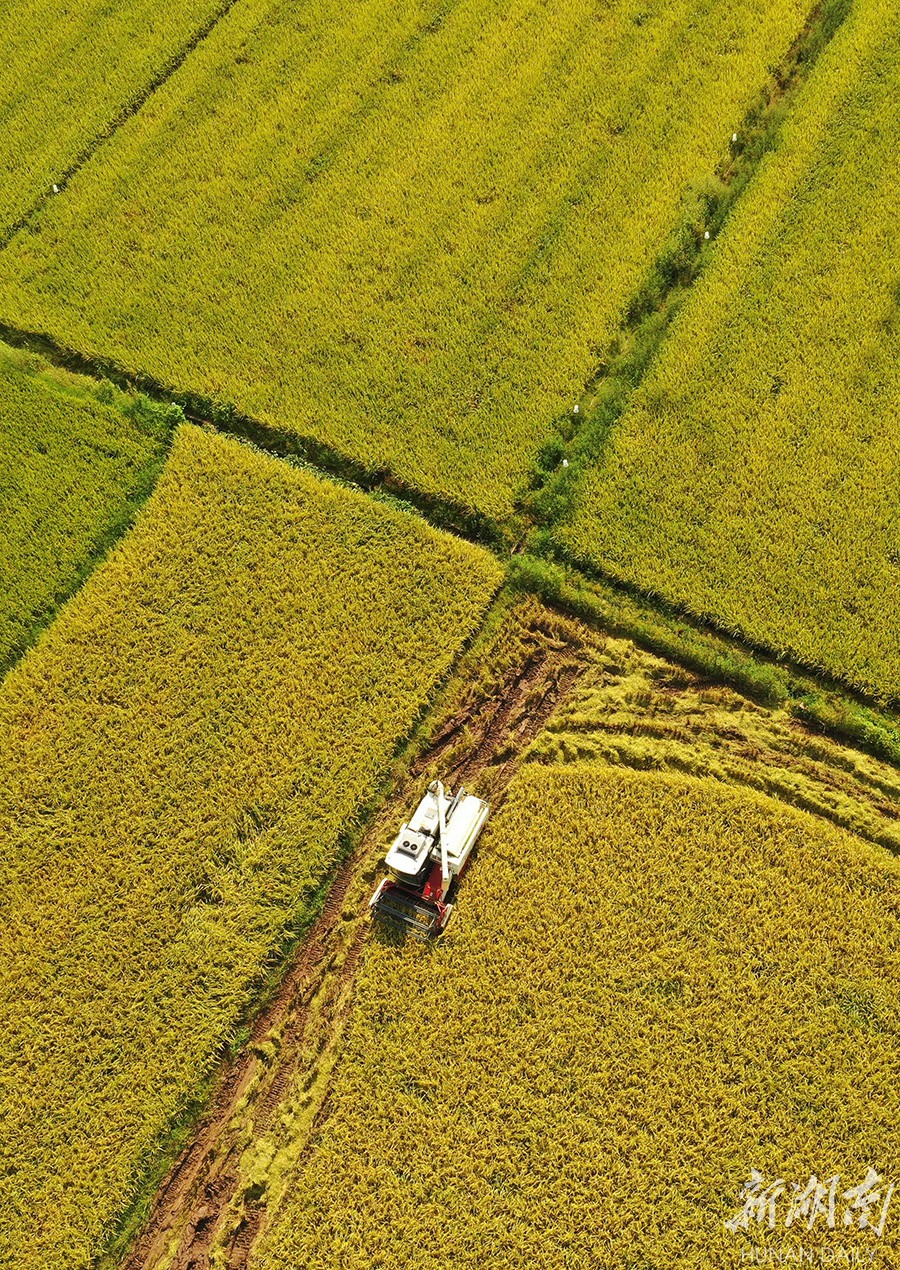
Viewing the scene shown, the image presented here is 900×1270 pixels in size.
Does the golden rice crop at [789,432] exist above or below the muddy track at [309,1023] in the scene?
above

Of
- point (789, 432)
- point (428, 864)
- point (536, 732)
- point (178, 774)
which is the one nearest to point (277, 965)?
point (428, 864)

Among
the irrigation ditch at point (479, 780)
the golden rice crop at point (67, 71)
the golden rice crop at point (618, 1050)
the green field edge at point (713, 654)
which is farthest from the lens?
the golden rice crop at point (67, 71)

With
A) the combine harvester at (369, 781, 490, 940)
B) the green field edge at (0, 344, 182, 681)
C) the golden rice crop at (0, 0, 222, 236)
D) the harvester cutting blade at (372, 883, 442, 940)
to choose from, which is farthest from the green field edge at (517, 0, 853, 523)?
the golden rice crop at (0, 0, 222, 236)

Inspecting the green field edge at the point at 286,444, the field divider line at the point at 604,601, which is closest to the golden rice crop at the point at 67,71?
the green field edge at the point at 286,444

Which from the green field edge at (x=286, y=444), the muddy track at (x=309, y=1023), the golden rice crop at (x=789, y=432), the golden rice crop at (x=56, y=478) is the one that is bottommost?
the muddy track at (x=309, y=1023)

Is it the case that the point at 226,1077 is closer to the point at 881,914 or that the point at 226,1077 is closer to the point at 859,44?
the point at 881,914

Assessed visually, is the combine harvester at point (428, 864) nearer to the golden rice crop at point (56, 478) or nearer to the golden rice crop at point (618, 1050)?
the golden rice crop at point (618, 1050)

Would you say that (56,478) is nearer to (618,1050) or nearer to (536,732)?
(536,732)
